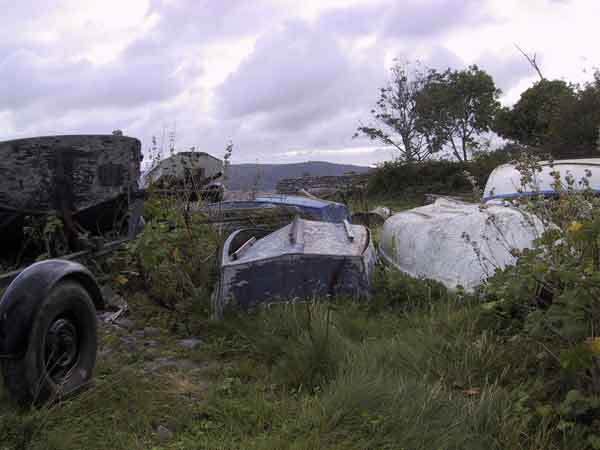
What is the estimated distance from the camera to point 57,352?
2.99 meters

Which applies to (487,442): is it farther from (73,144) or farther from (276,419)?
(73,144)

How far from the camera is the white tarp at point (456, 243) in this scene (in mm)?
4898

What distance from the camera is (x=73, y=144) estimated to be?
5.02 meters

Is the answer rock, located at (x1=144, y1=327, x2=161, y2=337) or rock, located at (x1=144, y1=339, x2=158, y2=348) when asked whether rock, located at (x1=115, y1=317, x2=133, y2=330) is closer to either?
rock, located at (x1=144, y1=327, x2=161, y2=337)

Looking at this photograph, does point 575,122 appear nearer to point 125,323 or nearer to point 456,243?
point 456,243

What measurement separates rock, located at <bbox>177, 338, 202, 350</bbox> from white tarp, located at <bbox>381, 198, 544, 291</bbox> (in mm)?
2175

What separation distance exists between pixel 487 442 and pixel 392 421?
436 mm

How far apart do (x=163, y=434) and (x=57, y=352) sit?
0.76 meters

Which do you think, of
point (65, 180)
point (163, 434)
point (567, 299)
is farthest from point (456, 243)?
point (65, 180)

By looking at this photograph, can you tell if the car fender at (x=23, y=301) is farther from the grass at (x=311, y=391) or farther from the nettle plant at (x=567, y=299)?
the nettle plant at (x=567, y=299)

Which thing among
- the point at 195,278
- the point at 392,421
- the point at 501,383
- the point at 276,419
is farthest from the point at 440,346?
the point at 195,278

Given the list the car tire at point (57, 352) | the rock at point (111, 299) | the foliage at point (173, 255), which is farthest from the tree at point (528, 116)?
the car tire at point (57, 352)

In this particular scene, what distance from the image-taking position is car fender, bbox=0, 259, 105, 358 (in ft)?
8.59

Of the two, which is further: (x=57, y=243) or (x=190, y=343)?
(x=57, y=243)
